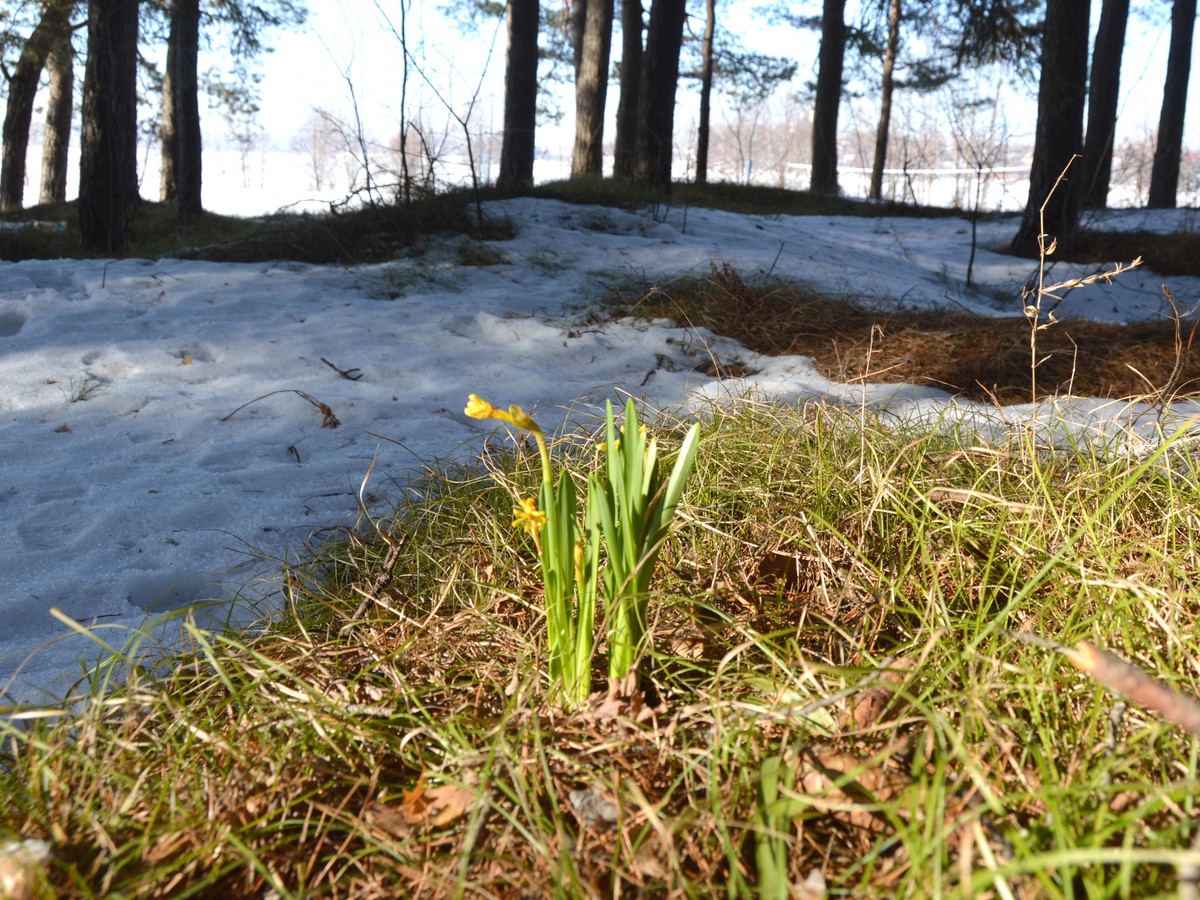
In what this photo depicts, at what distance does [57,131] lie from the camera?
45.4ft

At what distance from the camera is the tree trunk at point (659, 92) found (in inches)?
296

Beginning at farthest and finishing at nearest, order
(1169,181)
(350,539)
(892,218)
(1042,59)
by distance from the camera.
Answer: (1169,181) → (892,218) → (1042,59) → (350,539)

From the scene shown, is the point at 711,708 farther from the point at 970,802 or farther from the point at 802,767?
the point at 970,802

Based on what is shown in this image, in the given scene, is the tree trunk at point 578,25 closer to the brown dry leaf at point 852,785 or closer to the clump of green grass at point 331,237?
the clump of green grass at point 331,237

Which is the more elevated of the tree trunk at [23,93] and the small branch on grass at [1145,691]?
the tree trunk at [23,93]

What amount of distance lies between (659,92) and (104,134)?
464cm

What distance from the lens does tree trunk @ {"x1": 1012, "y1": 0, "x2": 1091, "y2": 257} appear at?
21.8 feet

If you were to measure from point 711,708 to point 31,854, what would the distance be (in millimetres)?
779

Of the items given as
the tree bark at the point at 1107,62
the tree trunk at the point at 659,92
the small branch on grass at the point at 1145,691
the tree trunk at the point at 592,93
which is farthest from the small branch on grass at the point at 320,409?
the tree bark at the point at 1107,62

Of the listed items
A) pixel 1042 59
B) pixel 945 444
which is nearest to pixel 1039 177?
pixel 1042 59

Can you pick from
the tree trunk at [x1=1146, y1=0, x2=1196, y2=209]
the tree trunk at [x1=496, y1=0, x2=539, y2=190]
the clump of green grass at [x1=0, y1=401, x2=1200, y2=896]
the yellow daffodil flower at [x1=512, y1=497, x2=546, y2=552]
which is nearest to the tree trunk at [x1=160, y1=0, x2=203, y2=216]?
the tree trunk at [x1=496, y1=0, x2=539, y2=190]

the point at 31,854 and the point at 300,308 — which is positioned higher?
the point at 300,308

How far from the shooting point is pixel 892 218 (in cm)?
1036

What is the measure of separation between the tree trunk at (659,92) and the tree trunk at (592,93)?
1927 millimetres
